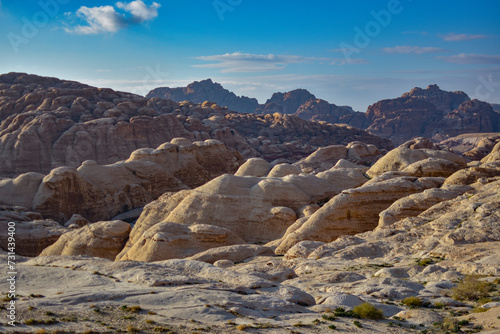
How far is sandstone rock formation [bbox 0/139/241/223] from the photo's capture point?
182ft

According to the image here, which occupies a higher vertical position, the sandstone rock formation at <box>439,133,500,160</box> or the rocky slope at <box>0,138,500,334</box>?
the sandstone rock formation at <box>439,133,500,160</box>

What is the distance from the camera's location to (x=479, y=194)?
33438mm

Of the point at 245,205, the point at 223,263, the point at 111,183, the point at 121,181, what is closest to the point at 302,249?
the point at 223,263

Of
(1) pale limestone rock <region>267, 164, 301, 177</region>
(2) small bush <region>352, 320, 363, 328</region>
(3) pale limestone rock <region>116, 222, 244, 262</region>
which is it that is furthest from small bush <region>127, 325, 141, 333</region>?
(1) pale limestone rock <region>267, 164, 301, 177</region>

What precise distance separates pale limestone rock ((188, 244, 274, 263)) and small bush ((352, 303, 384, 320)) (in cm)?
1428

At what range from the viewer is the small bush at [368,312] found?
1855 centimetres

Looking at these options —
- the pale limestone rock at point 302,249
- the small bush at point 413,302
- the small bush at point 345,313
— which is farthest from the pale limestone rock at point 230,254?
the small bush at point 345,313

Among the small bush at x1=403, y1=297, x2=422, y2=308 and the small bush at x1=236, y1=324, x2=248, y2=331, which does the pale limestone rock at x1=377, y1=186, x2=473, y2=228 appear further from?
the small bush at x1=236, y1=324, x2=248, y2=331

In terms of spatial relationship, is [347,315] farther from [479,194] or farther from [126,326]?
[479,194]

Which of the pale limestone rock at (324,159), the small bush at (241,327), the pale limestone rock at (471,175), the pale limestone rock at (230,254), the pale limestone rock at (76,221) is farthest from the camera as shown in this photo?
the pale limestone rock at (324,159)

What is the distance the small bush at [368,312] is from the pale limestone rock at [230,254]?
14275 mm

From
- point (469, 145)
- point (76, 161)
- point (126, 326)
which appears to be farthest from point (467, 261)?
point (469, 145)

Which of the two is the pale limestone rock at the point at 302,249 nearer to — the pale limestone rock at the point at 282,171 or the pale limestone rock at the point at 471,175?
the pale limestone rock at the point at 471,175

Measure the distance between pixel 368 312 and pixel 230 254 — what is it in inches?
585
